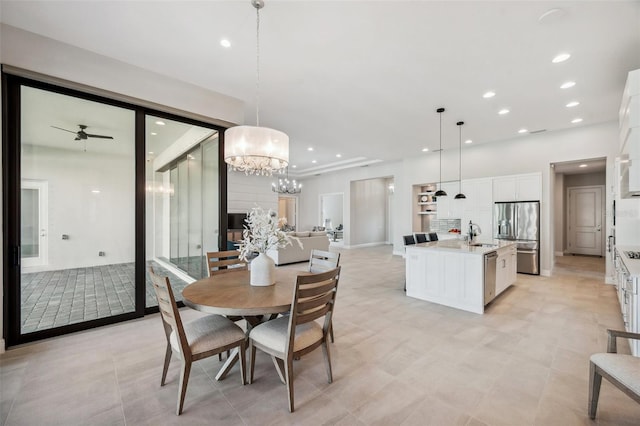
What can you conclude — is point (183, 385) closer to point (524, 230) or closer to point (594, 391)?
point (594, 391)

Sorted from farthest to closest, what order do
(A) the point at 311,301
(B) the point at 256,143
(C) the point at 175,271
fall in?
(C) the point at 175,271
(B) the point at 256,143
(A) the point at 311,301

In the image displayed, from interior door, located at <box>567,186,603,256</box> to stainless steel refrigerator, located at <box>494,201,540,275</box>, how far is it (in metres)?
4.35

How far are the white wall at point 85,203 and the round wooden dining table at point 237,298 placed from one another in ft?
5.76

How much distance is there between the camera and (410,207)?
8.52 m

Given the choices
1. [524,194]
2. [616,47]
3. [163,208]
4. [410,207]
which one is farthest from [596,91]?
[163,208]

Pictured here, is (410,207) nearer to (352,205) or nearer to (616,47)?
(352,205)

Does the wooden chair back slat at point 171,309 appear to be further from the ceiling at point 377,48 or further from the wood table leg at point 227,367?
the ceiling at point 377,48

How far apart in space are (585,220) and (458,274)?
7833 millimetres

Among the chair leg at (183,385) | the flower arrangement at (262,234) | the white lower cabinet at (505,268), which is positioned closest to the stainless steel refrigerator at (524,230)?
the white lower cabinet at (505,268)

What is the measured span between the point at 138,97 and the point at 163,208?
4.99 feet

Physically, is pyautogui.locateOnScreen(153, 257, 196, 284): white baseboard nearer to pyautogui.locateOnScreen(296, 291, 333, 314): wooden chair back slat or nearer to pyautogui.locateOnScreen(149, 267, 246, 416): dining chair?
pyautogui.locateOnScreen(149, 267, 246, 416): dining chair

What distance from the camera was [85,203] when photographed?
10.5 feet

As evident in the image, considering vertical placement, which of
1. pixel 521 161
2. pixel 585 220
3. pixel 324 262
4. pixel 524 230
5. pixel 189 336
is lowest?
pixel 189 336

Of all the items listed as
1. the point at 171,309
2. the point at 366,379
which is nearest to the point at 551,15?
the point at 366,379
